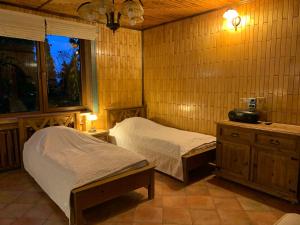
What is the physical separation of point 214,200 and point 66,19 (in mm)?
3606

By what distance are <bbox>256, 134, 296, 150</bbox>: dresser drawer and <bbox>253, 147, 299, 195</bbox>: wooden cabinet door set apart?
0.24 feet

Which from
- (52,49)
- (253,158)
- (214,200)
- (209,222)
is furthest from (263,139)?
(52,49)

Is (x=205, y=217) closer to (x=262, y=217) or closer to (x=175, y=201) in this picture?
(x=175, y=201)

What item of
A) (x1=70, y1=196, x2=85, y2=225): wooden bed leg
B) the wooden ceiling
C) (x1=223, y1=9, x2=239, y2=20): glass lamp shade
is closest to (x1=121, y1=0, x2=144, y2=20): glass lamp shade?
the wooden ceiling

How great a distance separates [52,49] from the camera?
12.9ft

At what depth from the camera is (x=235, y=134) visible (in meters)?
3.05

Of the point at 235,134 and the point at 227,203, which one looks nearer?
the point at 227,203

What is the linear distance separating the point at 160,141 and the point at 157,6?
2052 mm

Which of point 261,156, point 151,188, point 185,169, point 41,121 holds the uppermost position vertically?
point 41,121

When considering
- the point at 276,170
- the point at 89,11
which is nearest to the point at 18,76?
the point at 89,11

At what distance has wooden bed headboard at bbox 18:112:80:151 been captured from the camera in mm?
3479

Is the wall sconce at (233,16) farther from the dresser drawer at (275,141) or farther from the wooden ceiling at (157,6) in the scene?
the dresser drawer at (275,141)

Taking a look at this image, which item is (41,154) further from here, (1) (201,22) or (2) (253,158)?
(1) (201,22)

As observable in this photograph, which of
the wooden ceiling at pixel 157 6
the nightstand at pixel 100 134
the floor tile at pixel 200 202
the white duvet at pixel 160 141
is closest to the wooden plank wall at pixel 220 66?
the wooden ceiling at pixel 157 6
